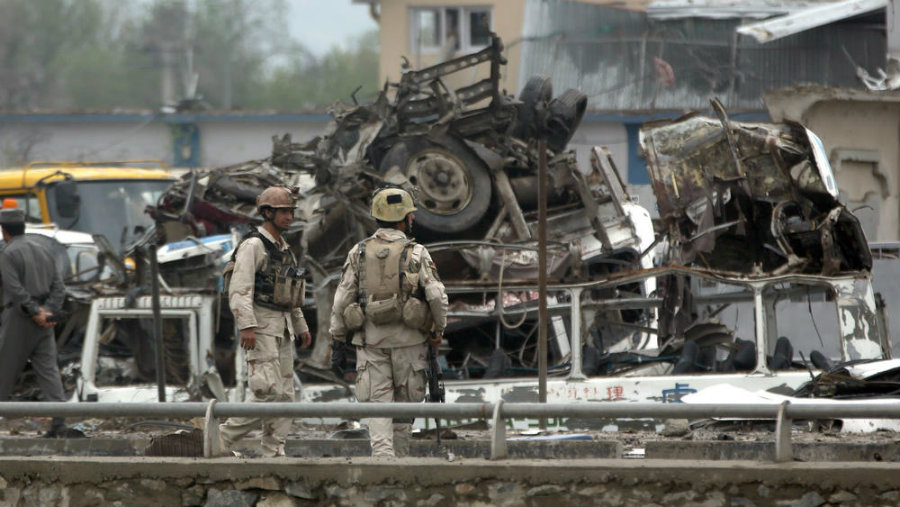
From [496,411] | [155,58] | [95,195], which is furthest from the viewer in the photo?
[155,58]

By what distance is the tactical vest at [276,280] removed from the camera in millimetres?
7816

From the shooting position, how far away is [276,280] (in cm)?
785

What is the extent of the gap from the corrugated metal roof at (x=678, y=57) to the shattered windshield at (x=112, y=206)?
1073 cm

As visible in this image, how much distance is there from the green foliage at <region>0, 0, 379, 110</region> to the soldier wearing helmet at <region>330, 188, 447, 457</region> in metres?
49.3

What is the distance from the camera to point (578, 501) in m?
6.11

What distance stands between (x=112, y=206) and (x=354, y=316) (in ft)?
31.3

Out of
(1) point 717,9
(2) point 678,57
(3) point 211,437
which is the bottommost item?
(3) point 211,437

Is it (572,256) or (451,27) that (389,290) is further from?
(451,27)

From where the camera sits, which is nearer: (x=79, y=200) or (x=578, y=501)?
(x=578, y=501)

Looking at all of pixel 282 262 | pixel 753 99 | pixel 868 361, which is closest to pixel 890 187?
pixel 753 99

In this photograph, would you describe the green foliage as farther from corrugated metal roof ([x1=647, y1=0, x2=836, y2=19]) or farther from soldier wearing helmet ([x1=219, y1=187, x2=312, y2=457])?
soldier wearing helmet ([x1=219, y1=187, x2=312, y2=457])

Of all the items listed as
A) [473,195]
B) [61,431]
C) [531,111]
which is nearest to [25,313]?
[61,431]

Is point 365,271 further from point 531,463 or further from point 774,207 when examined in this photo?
point 774,207

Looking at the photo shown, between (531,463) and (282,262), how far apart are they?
2.33 metres
